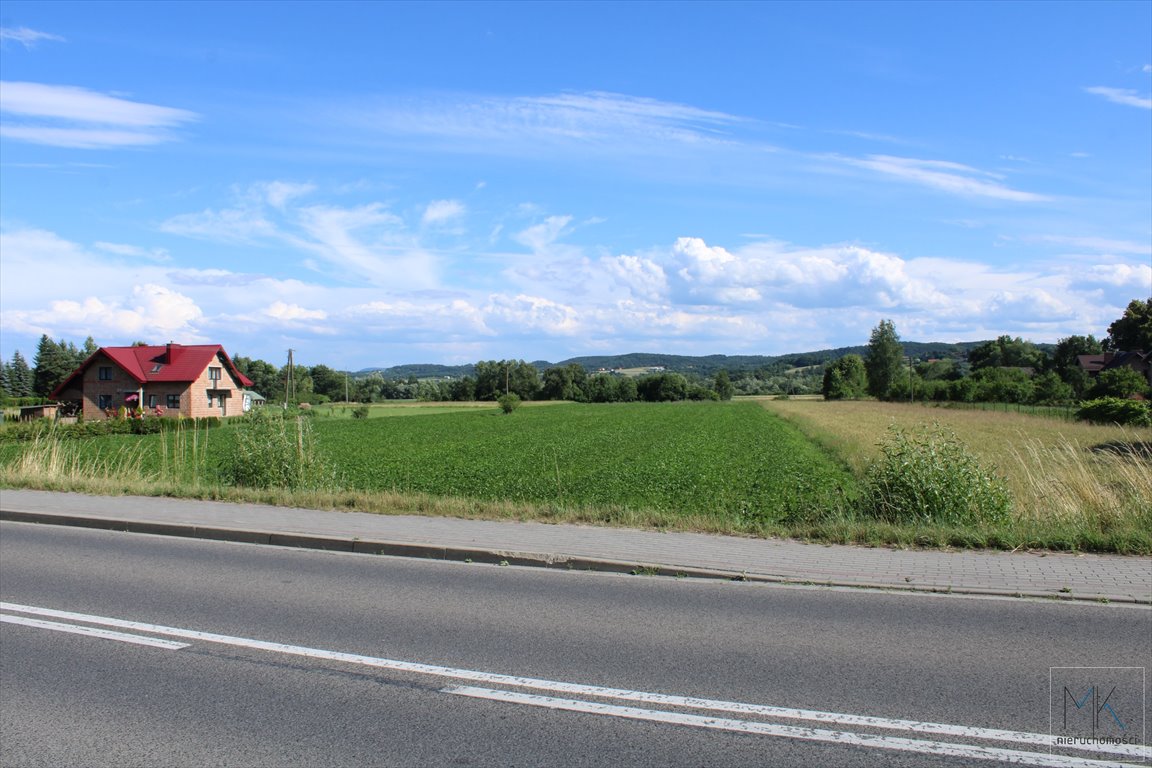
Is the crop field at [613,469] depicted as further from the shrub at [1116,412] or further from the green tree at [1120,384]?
the green tree at [1120,384]

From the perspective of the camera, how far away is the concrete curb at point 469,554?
716cm

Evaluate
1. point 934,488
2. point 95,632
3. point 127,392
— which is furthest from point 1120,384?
point 127,392

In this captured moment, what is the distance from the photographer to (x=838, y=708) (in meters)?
4.56

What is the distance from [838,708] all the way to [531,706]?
1.79 m

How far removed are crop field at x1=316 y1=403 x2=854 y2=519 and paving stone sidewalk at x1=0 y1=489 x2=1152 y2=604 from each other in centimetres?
222

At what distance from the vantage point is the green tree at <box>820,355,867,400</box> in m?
126

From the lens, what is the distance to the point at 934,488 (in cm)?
1027

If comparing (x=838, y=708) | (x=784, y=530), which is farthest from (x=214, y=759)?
(x=784, y=530)

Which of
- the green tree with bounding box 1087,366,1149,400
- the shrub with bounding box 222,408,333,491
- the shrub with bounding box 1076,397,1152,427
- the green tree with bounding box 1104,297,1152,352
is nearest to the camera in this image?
the shrub with bounding box 222,408,333,491

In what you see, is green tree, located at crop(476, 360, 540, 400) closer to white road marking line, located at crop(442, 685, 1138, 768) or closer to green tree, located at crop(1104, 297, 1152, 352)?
green tree, located at crop(1104, 297, 1152, 352)

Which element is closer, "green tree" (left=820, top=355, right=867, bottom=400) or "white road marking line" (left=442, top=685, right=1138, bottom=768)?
"white road marking line" (left=442, top=685, right=1138, bottom=768)

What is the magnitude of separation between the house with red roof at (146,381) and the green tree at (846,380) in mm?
92781

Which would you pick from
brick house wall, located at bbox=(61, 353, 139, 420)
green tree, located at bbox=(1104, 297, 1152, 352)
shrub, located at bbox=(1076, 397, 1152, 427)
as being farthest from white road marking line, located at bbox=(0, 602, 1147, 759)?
green tree, located at bbox=(1104, 297, 1152, 352)

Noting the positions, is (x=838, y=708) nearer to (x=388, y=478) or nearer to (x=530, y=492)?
(x=530, y=492)
